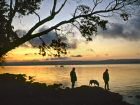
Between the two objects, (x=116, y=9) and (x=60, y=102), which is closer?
(x=116, y=9)

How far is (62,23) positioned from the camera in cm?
1958

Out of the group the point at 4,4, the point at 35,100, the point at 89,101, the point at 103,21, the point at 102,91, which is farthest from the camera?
the point at 102,91

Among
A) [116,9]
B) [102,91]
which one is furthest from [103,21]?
[102,91]

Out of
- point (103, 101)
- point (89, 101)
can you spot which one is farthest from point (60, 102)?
point (103, 101)

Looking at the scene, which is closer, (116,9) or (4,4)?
(116,9)

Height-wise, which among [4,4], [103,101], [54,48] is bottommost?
[103,101]

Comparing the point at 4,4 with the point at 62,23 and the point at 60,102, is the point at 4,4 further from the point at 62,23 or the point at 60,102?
the point at 60,102

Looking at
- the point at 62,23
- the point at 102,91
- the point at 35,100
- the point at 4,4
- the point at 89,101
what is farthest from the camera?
the point at 102,91

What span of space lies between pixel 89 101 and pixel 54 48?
35.7 feet

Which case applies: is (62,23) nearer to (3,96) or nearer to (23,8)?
(23,8)

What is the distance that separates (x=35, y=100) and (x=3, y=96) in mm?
2667

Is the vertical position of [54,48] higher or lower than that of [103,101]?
higher

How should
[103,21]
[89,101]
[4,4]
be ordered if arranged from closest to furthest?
1. [103,21]
2. [4,4]
3. [89,101]

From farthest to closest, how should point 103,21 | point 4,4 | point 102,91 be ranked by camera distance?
point 102,91 → point 4,4 → point 103,21
